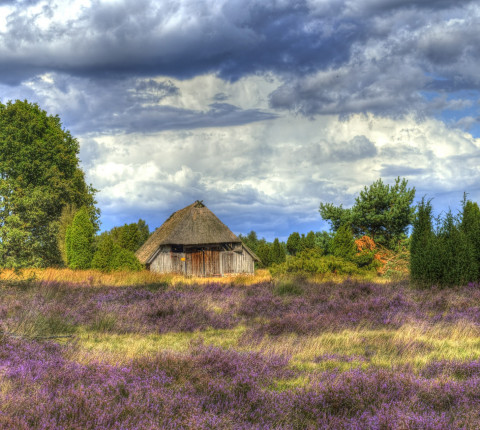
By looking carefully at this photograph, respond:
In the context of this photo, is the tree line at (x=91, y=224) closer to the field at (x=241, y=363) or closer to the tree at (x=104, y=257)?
the tree at (x=104, y=257)

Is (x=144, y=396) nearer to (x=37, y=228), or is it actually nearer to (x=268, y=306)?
(x=268, y=306)

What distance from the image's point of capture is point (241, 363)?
252 inches

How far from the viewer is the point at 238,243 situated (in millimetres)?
36594

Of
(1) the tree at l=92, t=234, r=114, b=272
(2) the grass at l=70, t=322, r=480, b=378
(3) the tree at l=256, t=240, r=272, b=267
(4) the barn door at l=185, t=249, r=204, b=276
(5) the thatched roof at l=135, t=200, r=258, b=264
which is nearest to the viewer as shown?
(2) the grass at l=70, t=322, r=480, b=378

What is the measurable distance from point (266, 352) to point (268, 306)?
18.4 ft

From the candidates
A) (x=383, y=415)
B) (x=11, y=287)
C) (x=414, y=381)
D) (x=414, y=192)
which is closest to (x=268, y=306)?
(x=414, y=381)

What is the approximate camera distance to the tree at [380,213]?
32.2 meters

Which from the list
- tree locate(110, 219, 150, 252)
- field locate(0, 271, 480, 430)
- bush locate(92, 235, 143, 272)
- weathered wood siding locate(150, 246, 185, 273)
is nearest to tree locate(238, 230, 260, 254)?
tree locate(110, 219, 150, 252)

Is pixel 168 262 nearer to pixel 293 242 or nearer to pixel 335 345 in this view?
pixel 293 242

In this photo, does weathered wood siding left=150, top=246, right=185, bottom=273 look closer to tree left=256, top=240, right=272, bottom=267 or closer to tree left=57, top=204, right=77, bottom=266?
tree left=57, top=204, right=77, bottom=266

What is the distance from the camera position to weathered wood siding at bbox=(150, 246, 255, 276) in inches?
1366

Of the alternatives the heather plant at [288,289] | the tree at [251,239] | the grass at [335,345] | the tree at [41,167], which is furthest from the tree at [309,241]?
the grass at [335,345]

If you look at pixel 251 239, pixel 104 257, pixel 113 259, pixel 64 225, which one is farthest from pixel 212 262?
pixel 251 239

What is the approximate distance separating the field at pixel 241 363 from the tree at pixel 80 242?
63.5 feet
